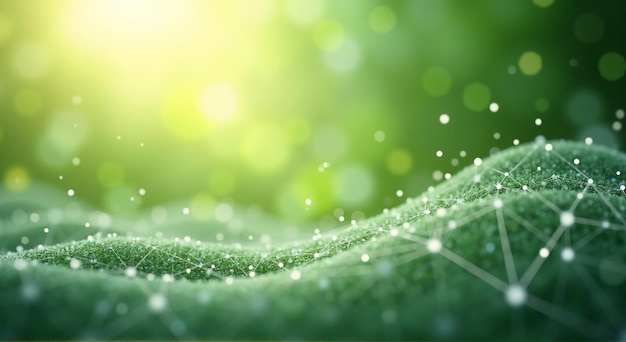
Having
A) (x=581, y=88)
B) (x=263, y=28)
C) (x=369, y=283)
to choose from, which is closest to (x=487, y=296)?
(x=369, y=283)

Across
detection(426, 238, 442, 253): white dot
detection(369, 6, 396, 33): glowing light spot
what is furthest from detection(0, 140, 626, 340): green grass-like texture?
detection(369, 6, 396, 33): glowing light spot

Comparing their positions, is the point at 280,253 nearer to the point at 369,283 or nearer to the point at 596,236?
the point at 369,283

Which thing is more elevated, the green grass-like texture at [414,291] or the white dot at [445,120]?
the white dot at [445,120]

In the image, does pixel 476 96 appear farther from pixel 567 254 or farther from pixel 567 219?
pixel 567 254

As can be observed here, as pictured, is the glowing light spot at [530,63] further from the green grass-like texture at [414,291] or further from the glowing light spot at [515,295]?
the glowing light spot at [515,295]

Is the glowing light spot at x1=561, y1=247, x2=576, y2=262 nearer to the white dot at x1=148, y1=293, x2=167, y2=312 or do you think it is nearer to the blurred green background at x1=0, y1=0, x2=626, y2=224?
the white dot at x1=148, y1=293, x2=167, y2=312

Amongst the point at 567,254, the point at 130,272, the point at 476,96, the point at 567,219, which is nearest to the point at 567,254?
the point at 567,254

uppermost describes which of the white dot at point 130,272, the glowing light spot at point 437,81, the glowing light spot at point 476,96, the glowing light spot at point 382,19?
the glowing light spot at point 382,19

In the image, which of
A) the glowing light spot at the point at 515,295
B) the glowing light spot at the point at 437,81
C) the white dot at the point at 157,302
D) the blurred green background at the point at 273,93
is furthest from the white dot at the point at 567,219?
the glowing light spot at the point at 437,81
